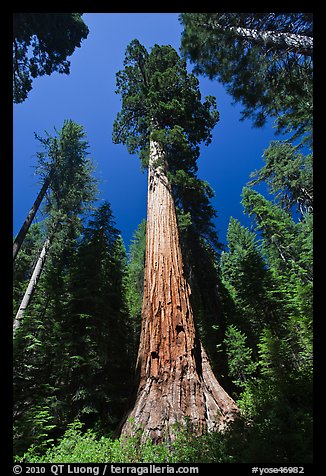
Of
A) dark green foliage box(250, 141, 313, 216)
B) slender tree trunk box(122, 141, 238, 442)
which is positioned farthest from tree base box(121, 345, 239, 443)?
dark green foliage box(250, 141, 313, 216)

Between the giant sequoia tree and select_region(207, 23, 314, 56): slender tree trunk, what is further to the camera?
select_region(207, 23, 314, 56): slender tree trunk

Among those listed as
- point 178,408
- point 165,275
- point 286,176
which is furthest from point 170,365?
point 286,176

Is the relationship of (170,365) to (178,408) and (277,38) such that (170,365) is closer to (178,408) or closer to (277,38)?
(178,408)

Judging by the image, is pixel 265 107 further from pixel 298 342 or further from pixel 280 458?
pixel 298 342

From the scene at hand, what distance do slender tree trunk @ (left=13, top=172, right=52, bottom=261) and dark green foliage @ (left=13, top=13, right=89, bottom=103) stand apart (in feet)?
13.9

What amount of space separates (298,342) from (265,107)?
9593 millimetres

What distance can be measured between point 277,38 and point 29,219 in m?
9.61

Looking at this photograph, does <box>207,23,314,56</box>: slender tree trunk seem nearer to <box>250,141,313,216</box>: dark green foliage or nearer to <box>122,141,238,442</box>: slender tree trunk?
<box>122,141,238,442</box>: slender tree trunk

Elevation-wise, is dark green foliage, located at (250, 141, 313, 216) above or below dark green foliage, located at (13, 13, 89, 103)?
above

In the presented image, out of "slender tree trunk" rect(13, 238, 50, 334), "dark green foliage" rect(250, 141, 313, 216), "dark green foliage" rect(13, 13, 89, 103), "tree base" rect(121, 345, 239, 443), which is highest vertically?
"dark green foliage" rect(250, 141, 313, 216)

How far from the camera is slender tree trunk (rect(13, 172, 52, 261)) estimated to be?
750 cm

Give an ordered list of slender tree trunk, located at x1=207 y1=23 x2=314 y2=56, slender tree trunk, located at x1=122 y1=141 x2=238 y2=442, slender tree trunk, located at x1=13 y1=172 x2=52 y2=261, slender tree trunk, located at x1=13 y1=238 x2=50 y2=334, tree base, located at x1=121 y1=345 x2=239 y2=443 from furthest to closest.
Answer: slender tree trunk, located at x1=13 y1=238 x2=50 y2=334 < slender tree trunk, located at x1=13 y1=172 x2=52 y2=261 < slender tree trunk, located at x1=207 y1=23 x2=314 y2=56 < slender tree trunk, located at x1=122 y1=141 x2=238 y2=442 < tree base, located at x1=121 y1=345 x2=239 y2=443

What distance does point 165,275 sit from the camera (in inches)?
193
